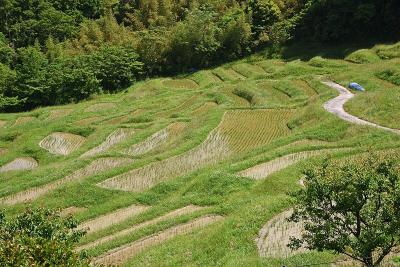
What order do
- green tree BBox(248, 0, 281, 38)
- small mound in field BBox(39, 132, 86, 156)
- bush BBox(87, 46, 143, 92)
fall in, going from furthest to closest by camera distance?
1. green tree BBox(248, 0, 281, 38)
2. bush BBox(87, 46, 143, 92)
3. small mound in field BBox(39, 132, 86, 156)

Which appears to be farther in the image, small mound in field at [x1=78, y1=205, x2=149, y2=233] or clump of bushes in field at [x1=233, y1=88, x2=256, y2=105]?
clump of bushes in field at [x1=233, y1=88, x2=256, y2=105]

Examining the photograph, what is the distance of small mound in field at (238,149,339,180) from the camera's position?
26.8 m

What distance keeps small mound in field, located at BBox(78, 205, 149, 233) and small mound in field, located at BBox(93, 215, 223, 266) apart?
362cm

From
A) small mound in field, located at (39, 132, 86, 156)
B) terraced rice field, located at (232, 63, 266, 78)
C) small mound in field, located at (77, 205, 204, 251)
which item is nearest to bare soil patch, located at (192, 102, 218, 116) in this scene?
small mound in field, located at (39, 132, 86, 156)

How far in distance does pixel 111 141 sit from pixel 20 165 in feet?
22.5

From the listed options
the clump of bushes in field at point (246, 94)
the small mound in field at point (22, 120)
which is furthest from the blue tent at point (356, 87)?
the small mound in field at point (22, 120)

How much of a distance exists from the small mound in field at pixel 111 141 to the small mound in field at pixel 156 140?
8.58ft

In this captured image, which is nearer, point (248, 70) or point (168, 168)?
point (168, 168)

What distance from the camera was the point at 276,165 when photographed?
27531mm

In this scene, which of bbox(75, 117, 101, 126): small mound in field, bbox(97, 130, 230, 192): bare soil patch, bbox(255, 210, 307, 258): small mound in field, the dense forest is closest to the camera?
bbox(255, 210, 307, 258): small mound in field

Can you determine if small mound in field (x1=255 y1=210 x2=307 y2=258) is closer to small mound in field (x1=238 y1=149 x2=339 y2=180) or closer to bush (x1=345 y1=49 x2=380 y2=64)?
small mound in field (x1=238 y1=149 x2=339 y2=180)

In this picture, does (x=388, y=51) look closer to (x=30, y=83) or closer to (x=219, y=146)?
(x=219, y=146)

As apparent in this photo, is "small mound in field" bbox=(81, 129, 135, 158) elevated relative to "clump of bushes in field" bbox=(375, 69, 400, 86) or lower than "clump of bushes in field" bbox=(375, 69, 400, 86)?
lower

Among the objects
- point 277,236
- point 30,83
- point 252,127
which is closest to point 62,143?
point 252,127
